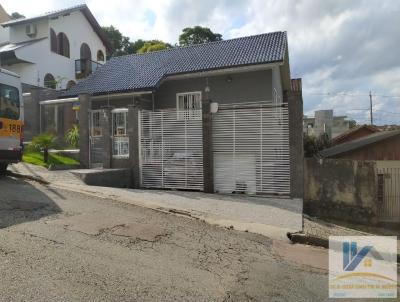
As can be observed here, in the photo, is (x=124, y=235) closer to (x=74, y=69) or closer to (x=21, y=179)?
(x=21, y=179)

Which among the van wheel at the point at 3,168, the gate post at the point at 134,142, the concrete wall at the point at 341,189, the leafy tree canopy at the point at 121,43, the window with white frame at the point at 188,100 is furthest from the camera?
the leafy tree canopy at the point at 121,43

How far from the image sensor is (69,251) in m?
5.72

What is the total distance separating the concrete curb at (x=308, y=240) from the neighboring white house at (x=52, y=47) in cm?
2316

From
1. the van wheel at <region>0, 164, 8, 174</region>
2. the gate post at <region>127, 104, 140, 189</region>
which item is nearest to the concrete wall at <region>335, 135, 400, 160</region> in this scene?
the gate post at <region>127, 104, 140, 189</region>

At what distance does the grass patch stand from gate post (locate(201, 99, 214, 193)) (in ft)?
18.3

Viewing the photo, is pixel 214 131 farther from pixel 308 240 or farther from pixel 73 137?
pixel 73 137

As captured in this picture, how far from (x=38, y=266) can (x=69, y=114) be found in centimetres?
1442

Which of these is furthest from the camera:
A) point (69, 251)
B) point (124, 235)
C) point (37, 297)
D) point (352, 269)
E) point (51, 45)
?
point (51, 45)

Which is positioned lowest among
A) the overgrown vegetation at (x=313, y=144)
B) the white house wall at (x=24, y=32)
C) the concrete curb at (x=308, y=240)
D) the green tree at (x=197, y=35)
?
the concrete curb at (x=308, y=240)

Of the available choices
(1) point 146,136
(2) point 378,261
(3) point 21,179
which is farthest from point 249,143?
(3) point 21,179

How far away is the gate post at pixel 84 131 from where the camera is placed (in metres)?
15.4

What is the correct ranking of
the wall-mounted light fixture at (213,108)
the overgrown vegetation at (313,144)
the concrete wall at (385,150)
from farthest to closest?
the overgrown vegetation at (313,144) → the concrete wall at (385,150) → the wall-mounted light fixture at (213,108)

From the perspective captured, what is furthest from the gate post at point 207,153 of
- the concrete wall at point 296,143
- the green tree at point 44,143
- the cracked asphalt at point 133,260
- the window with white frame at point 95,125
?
the green tree at point 44,143

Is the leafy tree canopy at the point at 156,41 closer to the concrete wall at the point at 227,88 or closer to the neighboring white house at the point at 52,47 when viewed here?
the neighboring white house at the point at 52,47
